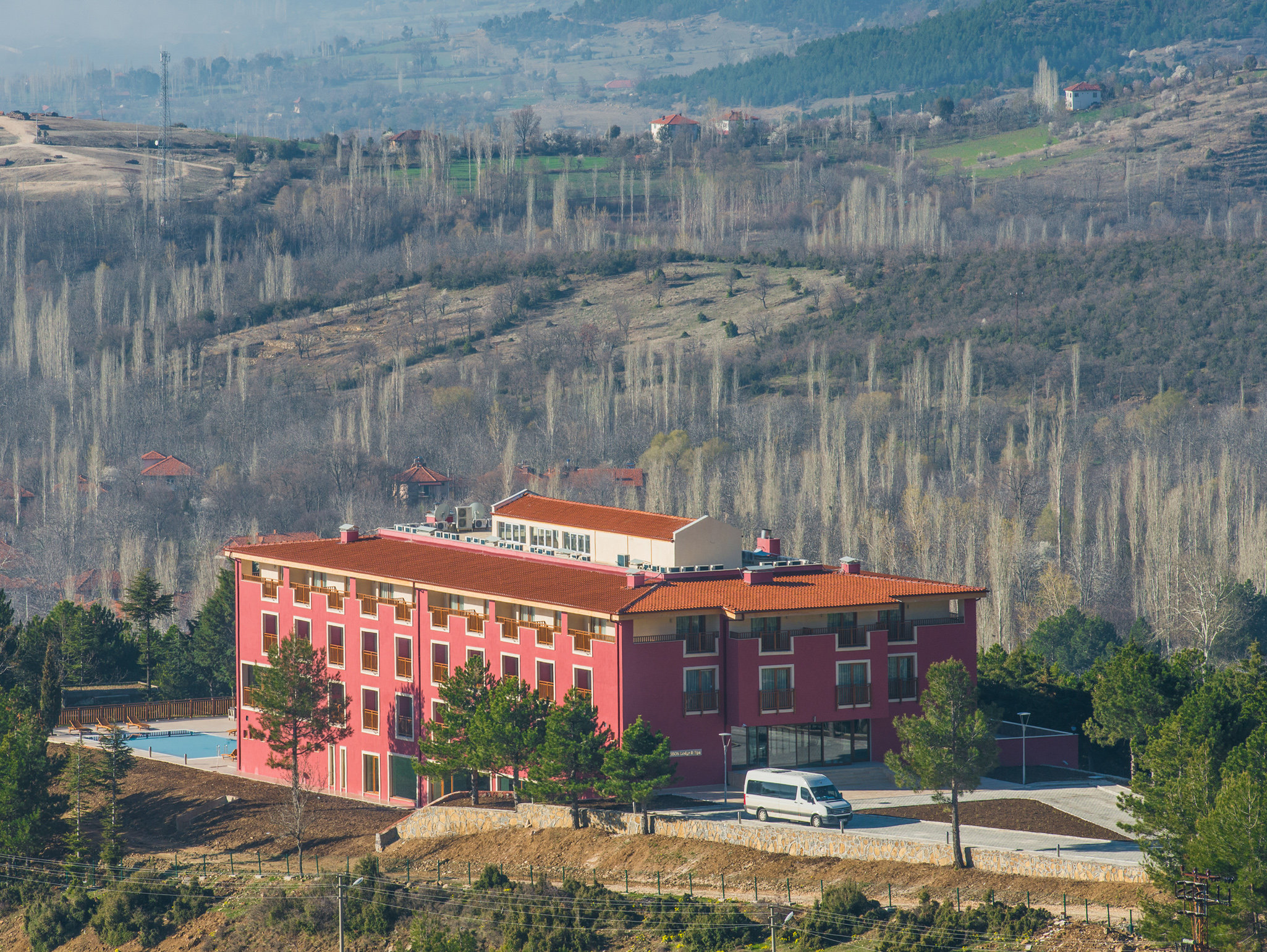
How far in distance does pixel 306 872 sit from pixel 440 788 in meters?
6.66

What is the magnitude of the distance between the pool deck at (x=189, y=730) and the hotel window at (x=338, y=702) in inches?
178

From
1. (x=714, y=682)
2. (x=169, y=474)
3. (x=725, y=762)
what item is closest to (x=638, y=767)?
(x=725, y=762)

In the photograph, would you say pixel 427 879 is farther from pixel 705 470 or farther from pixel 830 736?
pixel 705 470

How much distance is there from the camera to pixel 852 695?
52875mm

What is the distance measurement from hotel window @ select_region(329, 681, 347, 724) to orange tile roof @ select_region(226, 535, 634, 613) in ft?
11.2

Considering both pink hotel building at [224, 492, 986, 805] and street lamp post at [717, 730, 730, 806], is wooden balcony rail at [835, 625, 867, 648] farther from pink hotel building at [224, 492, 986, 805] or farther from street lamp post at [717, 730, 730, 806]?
street lamp post at [717, 730, 730, 806]

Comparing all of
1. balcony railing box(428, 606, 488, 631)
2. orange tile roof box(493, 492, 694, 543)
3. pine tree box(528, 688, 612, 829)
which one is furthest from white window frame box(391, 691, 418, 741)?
pine tree box(528, 688, 612, 829)

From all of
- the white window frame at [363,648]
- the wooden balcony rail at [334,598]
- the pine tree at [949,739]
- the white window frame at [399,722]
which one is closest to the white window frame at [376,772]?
the white window frame at [399,722]

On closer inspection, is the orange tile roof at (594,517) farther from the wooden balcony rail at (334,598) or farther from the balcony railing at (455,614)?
the wooden balcony rail at (334,598)

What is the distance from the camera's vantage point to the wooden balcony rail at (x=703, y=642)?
52.1 metres

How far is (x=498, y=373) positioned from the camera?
156000 mm

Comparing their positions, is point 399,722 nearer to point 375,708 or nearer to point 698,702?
point 375,708

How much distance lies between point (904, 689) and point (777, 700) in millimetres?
3864

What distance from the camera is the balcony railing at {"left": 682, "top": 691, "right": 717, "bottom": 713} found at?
2042 inches
